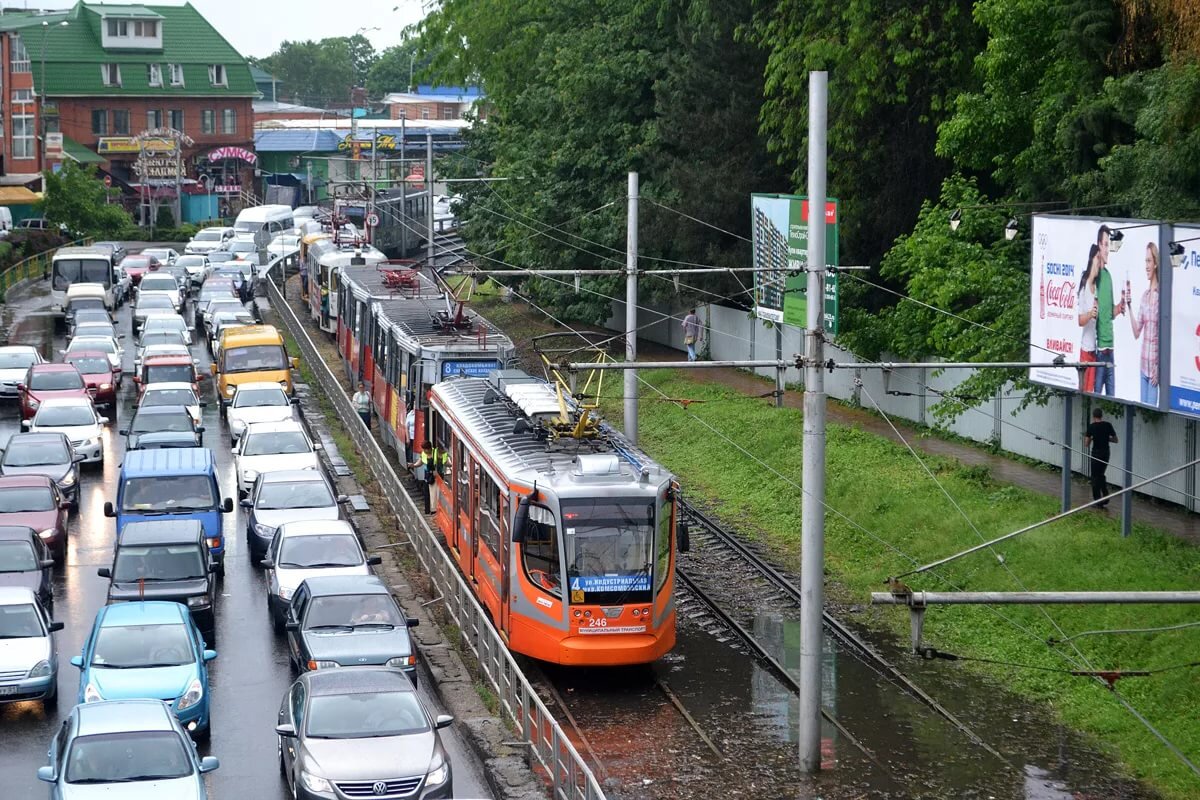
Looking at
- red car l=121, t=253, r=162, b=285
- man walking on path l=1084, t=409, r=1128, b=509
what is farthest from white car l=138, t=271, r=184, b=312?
man walking on path l=1084, t=409, r=1128, b=509

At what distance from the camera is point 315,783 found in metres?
15.9

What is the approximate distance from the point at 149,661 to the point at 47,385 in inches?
853

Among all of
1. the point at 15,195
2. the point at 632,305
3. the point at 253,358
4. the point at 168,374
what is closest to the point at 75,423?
the point at 168,374

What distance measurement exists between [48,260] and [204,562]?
54.3m

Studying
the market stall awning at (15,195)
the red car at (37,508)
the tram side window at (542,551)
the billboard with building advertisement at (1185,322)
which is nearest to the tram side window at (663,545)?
the tram side window at (542,551)

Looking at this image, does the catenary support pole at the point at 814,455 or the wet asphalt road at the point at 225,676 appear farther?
the wet asphalt road at the point at 225,676

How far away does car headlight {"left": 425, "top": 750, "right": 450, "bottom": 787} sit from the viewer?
16.1 metres

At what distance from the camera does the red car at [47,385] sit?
1502 inches

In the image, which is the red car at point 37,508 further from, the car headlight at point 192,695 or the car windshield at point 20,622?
the car headlight at point 192,695

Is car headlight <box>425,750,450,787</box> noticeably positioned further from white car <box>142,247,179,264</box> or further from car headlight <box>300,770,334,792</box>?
white car <box>142,247,179,264</box>

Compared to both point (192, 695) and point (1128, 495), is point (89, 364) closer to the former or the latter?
point (192, 695)

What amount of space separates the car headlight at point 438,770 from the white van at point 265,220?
66.4 metres

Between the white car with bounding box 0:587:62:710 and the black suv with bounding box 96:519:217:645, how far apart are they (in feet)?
6.75

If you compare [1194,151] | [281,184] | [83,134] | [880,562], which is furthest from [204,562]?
[281,184]
